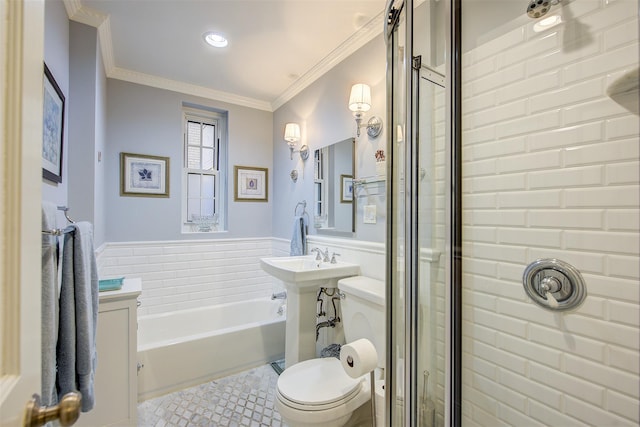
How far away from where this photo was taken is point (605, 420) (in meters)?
0.87

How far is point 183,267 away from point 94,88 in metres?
1.64

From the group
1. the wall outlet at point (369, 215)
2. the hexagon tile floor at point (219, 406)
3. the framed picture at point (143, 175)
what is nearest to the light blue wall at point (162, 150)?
the framed picture at point (143, 175)

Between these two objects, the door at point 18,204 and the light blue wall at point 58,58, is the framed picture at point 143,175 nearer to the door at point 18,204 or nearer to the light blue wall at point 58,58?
the light blue wall at point 58,58

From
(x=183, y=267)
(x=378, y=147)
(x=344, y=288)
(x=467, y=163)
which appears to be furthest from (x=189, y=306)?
(x=467, y=163)

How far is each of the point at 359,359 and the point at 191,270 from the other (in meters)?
2.22

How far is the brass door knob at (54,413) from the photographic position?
0.43 m

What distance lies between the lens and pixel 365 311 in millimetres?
1620

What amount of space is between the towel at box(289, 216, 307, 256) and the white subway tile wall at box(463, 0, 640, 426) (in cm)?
161

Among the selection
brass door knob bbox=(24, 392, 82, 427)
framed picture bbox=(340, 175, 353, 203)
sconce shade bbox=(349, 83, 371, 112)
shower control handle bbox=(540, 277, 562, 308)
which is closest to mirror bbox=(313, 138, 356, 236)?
framed picture bbox=(340, 175, 353, 203)

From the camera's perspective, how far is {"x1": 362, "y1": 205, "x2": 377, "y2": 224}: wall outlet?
1962mm

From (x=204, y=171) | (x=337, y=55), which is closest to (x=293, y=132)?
(x=337, y=55)

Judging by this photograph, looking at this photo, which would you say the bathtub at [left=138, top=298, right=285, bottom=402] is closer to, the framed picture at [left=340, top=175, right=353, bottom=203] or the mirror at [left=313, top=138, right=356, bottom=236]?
the mirror at [left=313, top=138, right=356, bottom=236]

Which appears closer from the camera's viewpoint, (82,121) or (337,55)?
(82,121)

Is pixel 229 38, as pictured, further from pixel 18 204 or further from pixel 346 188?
pixel 18 204
